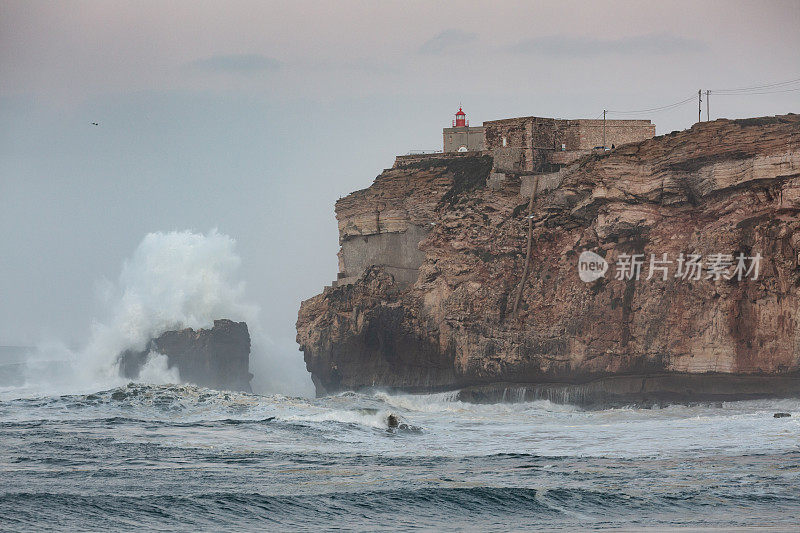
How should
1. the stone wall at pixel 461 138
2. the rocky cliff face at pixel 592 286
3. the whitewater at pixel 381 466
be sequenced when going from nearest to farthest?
the whitewater at pixel 381 466
the rocky cliff face at pixel 592 286
the stone wall at pixel 461 138

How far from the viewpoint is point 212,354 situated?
179ft

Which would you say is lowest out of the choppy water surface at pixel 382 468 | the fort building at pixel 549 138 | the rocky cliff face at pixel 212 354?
the choppy water surface at pixel 382 468

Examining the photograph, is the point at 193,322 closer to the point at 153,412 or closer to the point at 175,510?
the point at 153,412

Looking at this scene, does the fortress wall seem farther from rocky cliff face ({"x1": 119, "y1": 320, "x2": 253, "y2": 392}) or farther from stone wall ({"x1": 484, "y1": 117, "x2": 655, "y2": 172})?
→ rocky cliff face ({"x1": 119, "y1": 320, "x2": 253, "y2": 392})

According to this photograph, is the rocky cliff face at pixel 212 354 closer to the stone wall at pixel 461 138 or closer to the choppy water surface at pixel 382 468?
the stone wall at pixel 461 138

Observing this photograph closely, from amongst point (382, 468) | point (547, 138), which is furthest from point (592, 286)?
point (382, 468)

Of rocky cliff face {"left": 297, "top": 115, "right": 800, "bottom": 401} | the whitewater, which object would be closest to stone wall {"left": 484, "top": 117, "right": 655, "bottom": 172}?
rocky cliff face {"left": 297, "top": 115, "right": 800, "bottom": 401}

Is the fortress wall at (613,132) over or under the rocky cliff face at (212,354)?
over

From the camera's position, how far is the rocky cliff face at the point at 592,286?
3544cm

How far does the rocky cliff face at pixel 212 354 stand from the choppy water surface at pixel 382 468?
59.9 ft

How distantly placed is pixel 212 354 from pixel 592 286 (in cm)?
2164

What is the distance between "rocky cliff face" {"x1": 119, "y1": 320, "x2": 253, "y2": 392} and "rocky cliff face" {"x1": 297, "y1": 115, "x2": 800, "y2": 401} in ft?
19.2

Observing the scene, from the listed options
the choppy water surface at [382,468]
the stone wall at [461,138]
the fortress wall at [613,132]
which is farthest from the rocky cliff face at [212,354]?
the fortress wall at [613,132]

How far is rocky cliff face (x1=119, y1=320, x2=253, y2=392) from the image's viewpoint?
54312mm
